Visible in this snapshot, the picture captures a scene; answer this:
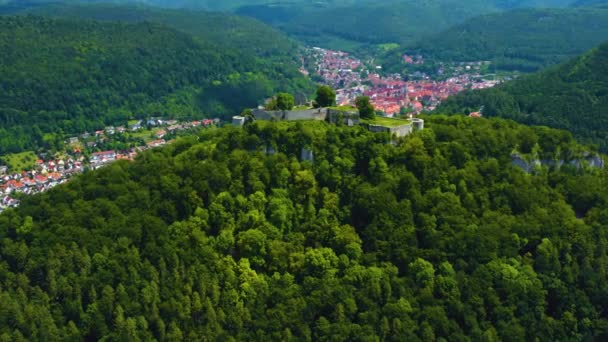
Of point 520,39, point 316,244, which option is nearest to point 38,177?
point 316,244

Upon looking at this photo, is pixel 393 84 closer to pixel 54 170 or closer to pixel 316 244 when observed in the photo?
pixel 54 170

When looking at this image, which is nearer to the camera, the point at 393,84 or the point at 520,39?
the point at 393,84

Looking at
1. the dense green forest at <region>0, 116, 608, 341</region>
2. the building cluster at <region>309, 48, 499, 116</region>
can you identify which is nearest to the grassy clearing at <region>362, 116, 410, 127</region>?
the dense green forest at <region>0, 116, 608, 341</region>

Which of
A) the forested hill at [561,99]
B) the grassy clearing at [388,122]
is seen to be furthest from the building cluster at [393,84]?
the grassy clearing at [388,122]

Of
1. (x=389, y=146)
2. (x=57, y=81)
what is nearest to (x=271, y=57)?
(x=57, y=81)

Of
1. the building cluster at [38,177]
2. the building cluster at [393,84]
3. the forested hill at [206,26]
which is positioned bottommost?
the building cluster at [393,84]

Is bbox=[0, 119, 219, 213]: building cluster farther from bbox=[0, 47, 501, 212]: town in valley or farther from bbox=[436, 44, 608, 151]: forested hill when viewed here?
bbox=[436, 44, 608, 151]: forested hill

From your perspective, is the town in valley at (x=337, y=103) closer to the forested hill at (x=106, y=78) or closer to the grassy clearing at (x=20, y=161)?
the grassy clearing at (x=20, y=161)
